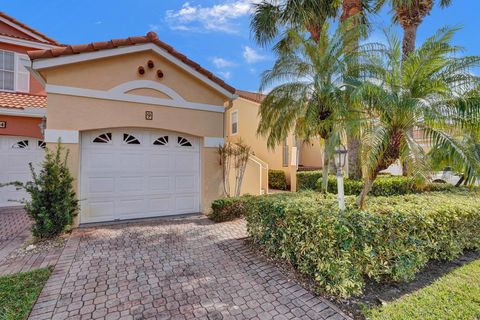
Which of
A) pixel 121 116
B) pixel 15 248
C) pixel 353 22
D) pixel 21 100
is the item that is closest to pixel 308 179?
pixel 353 22

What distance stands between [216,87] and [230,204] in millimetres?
4344

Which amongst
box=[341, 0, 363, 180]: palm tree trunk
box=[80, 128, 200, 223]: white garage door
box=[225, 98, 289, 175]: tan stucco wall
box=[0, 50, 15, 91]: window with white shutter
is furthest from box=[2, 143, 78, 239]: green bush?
box=[225, 98, 289, 175]: tan stucco wall

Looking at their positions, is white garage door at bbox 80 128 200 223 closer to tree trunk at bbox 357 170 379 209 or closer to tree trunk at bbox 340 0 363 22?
tree trunk at bbox 357 170 379 209

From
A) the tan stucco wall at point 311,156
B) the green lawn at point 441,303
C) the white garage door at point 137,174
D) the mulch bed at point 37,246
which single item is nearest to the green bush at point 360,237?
the green lawn at point 441,303

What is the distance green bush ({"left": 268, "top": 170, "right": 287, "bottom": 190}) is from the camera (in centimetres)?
1520

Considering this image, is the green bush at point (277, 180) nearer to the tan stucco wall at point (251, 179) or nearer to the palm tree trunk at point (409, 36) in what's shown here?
the tan stucco wall at point (251, 179)

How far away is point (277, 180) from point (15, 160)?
13.2 metres

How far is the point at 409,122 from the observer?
4.61 meters

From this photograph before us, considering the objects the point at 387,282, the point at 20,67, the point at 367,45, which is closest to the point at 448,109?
the point at 367,45

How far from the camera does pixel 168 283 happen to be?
4188 mm

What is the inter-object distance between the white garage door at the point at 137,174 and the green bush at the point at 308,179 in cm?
688

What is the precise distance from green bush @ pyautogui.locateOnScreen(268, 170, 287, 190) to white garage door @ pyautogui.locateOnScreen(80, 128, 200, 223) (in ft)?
25.3

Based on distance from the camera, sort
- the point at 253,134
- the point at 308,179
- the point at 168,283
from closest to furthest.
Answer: the point at 168,283 < the point at 308,179 < the point at 253,134

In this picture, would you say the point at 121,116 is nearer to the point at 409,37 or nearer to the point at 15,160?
the point at 15,160
